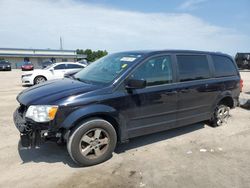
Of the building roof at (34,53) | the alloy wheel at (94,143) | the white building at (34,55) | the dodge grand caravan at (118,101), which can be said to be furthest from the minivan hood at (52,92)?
the building roof at (34,53)

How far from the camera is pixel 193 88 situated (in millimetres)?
5047

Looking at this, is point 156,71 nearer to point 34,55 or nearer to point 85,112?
point 85,112

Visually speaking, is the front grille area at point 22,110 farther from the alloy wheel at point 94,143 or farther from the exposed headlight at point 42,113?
the alloy wheel at point 94,143

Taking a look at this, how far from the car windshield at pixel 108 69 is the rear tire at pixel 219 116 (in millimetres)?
2578

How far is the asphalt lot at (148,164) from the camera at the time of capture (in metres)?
3.49

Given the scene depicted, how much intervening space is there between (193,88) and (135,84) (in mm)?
1604

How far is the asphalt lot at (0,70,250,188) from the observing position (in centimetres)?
349

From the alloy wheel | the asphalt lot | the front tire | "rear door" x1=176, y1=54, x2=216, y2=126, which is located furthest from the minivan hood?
"rear door" x1=176, y1=54, x2=216, y2=126

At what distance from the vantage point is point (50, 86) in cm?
433

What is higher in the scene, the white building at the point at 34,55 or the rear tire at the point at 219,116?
the white building at the point at 34,55

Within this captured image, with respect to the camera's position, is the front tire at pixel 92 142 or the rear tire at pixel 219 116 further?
the rear tire at pixel 219 116

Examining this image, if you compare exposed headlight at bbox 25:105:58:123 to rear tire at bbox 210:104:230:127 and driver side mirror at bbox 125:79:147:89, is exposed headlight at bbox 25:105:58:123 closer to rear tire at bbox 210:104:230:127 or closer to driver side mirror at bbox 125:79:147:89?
driver side mirror at bbox 125:79:147:89

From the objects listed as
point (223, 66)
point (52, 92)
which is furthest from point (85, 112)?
point (223, 66)

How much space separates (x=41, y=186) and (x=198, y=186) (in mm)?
2104
